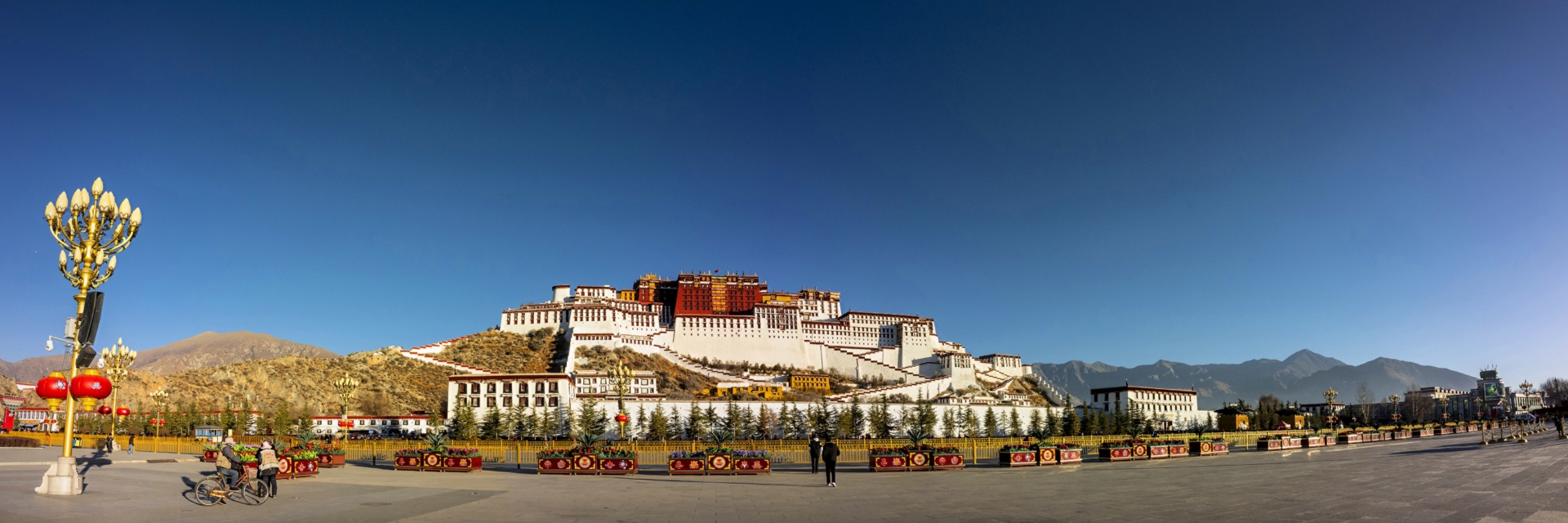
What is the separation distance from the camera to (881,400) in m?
85.1

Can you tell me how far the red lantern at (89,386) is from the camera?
53.6ft

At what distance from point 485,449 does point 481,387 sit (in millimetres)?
41101

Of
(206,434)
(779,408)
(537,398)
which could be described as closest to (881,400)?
(779,408)

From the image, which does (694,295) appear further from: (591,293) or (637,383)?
(637,383)

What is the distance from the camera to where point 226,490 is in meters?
16.8

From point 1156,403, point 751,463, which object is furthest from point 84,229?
point 1156,403

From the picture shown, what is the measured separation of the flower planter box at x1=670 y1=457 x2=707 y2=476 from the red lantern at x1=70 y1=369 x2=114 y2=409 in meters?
15.6

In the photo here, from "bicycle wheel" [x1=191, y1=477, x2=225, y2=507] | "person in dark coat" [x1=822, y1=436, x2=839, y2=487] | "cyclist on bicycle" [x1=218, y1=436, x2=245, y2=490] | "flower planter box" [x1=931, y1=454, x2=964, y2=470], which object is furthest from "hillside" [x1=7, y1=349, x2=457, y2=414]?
"person in dark coat" [x1=822, y1=436, x2=839, y2=487]

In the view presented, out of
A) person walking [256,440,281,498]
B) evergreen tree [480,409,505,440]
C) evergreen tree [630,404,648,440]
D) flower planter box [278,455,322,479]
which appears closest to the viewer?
person walking [256,440,281,498]

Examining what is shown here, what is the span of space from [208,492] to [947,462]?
22593 mm

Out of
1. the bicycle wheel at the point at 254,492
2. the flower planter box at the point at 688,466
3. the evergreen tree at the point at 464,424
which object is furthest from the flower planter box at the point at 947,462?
the evergreen tree at the point at 464,424

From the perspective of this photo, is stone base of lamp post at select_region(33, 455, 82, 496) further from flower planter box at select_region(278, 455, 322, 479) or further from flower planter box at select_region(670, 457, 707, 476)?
flower planter box at select_region(670, 457, 707, 476)

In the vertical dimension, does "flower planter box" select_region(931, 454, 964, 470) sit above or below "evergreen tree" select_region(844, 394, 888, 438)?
above

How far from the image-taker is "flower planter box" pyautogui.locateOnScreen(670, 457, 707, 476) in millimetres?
27516
